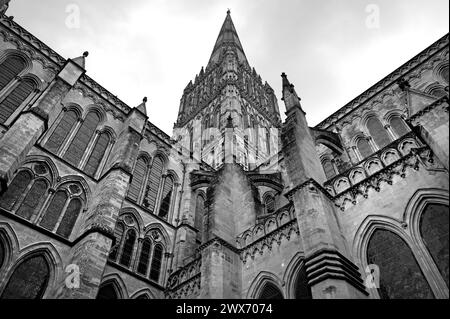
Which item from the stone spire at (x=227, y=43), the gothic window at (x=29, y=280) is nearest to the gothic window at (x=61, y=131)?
the gothic window at (x=29, y=280)

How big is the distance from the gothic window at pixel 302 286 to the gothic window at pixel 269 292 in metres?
0.69

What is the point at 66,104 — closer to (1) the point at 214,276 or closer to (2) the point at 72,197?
(2) the point at 72,197

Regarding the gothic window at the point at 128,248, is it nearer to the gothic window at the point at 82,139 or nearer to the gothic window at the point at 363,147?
the gothic window at the point at 82,139

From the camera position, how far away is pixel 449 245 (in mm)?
7145

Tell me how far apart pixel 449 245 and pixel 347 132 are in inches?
458

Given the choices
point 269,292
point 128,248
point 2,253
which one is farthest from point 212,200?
point 2,253

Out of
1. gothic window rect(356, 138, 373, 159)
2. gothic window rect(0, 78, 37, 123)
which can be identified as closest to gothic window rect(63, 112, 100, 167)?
gothic window rect(0, 78, 37, 123)

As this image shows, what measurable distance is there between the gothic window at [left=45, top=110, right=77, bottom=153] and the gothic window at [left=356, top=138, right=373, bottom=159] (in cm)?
1460

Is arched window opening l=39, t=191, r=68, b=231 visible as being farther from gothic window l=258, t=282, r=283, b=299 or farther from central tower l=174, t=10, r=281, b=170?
central tower l=174, t=10, r=281, b=170

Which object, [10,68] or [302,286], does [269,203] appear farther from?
[10,68]

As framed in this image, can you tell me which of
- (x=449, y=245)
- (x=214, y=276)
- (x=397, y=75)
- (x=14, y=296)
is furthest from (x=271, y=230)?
(x=397, y=75)

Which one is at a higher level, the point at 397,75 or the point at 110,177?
the point at 397,75

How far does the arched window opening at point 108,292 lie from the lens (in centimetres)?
1249

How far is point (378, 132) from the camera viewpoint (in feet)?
55.2
